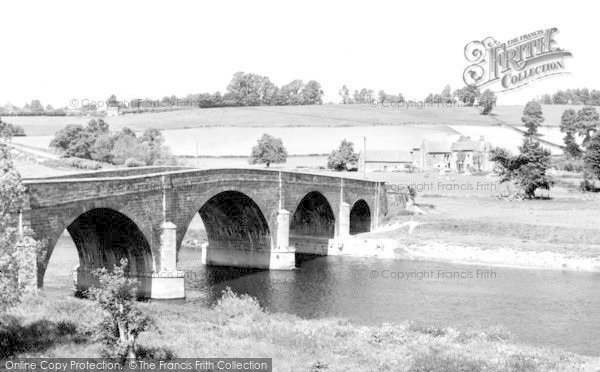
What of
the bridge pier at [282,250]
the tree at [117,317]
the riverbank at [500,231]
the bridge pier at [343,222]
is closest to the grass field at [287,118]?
the riverbank at [500,231]

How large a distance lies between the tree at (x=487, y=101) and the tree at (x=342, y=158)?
2971 inches

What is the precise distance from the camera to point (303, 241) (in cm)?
7856

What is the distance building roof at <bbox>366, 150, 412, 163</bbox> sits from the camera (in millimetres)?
140113

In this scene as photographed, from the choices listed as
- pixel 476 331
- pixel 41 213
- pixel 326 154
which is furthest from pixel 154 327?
pixel 326 154

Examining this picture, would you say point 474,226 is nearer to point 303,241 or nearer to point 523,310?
point 303,241

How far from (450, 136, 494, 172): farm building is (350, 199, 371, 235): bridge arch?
57.3m

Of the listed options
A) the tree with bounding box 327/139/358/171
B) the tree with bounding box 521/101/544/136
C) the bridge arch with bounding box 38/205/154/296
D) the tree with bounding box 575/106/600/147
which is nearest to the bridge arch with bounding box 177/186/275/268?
the bridge arch with bounding box 38/205/154/296

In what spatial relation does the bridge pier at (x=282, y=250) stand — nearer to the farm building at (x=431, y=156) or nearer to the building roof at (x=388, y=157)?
the building roof at (x=388, y=157)

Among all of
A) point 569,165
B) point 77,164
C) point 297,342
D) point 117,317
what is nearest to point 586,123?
point 569,165

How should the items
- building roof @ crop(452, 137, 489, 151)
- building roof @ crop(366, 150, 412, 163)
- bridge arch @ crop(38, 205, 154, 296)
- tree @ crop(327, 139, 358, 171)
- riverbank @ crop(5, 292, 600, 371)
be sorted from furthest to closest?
building roof @ crop(452, 137, 489, 151)
building roof @ crop(366, 150, 412, 163)
tree @ crop(327, 139, 358, 171)
bridge arch @ crop(38, 205, 154, 296)
riverbank @ crop(5, 292, 600, 371)

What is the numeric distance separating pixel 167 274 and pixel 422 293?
61.8ft

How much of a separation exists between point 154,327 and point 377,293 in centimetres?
2656

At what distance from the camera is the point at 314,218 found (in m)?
79.6

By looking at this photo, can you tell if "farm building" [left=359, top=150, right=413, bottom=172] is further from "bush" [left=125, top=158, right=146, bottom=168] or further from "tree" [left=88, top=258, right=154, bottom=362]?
"tree" [left=88, top=258, right=154, bottom=362]
